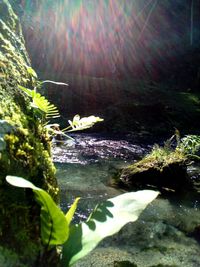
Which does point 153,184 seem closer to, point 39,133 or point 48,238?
point 39,133

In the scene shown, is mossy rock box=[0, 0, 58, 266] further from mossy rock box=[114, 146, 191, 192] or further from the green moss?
the green moss

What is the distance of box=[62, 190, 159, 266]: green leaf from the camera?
144cm

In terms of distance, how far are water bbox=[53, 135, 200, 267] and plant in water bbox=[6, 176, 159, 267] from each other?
150cm

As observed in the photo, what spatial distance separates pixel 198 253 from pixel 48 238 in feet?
7.42

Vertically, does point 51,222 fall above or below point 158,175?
above

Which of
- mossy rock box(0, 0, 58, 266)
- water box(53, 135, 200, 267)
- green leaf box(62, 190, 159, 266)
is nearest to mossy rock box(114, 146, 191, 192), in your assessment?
water box(53, 135, 200, 267)

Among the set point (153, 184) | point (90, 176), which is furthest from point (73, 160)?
point (153, 184)

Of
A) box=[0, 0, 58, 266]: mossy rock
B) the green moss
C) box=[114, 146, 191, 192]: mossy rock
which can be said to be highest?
box=[0, 0, 58, 266]: mossy rock

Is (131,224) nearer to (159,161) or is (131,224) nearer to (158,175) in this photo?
(158,175)

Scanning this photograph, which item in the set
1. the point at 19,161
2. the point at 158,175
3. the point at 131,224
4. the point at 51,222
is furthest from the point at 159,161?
the point at 51,222

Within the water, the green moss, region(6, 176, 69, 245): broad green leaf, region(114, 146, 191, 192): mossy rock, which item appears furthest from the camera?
the green moss

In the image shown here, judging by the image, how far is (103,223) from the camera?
4.87 feet

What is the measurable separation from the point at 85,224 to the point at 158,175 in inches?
162

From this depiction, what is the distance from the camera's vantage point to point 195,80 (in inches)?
762
